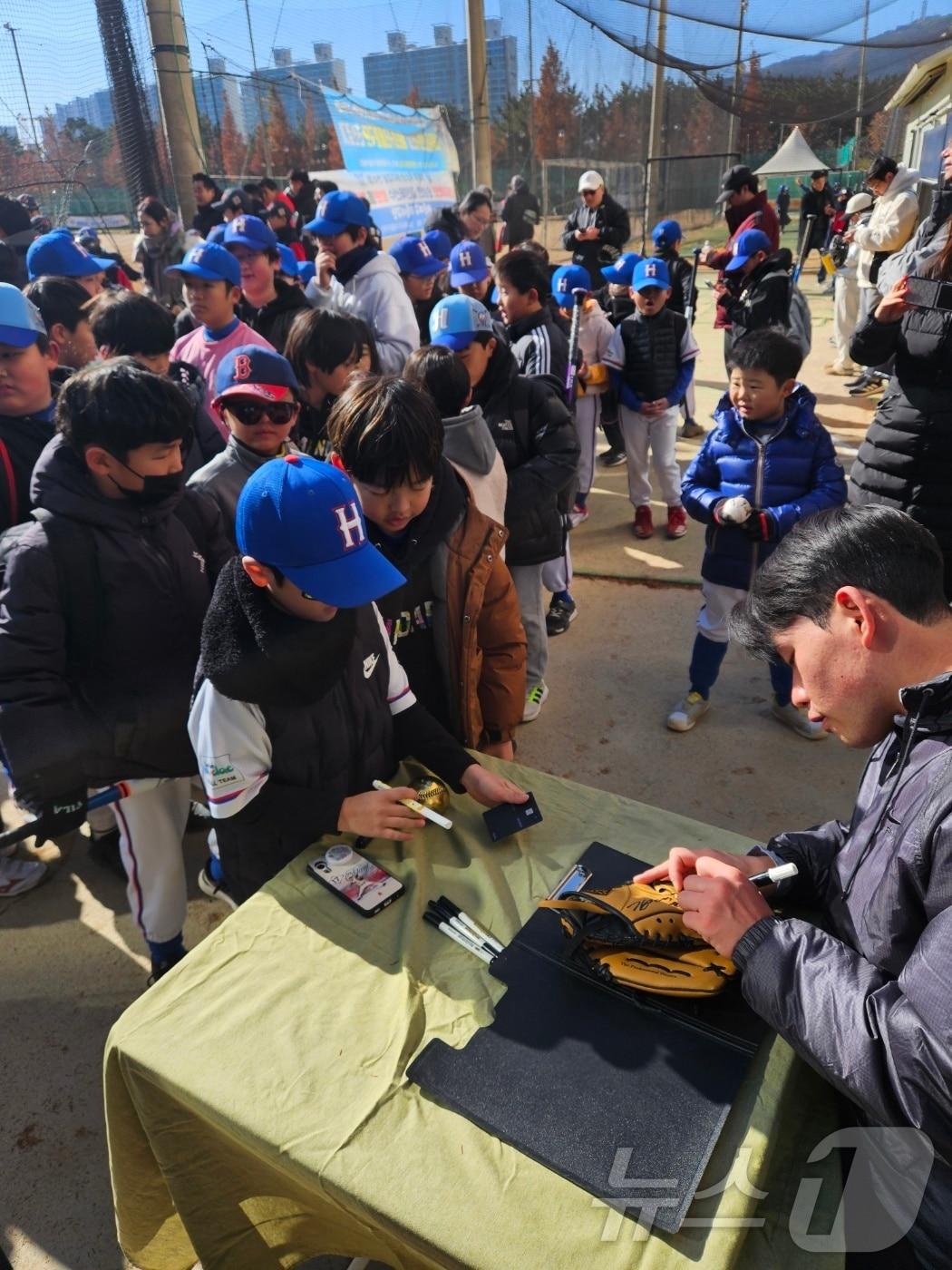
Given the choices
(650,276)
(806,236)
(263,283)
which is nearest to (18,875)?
(263,283)

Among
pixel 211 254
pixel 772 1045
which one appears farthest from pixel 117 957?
pixel 211 254

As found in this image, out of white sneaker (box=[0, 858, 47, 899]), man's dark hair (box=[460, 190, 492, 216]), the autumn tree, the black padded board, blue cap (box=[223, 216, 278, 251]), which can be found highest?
the autumn tree

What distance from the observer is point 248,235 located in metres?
4.52

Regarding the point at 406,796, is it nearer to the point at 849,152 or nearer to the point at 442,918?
the point at 442,918

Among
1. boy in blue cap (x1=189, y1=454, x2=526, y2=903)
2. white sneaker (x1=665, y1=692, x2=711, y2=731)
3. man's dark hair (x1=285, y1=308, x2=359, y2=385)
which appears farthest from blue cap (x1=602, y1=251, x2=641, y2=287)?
boy in blue cap (x1=189, y1=454, x2=526, y2=903)

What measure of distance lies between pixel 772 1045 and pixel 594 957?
301 millimetres

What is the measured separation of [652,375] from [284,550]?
13.7 feet

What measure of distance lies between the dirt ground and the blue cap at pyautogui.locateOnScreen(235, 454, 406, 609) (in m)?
1.61

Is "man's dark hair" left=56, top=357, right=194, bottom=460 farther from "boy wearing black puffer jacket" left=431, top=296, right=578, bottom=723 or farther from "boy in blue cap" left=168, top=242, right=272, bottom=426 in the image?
"boy in blue cap" left=168, top=242, right=272, bottom=426

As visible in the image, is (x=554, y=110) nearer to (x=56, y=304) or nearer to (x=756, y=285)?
(x=756, y=285)

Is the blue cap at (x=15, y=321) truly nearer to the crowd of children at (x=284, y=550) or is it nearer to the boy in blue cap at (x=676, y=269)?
the crowd of children at (x=284, y=550)

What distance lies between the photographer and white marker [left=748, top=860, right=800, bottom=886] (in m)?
1.39

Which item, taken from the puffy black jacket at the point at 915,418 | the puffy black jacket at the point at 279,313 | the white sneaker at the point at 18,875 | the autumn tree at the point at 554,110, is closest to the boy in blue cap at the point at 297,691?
the white sneaker at the point at 18,875

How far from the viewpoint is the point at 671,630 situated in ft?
14.5
